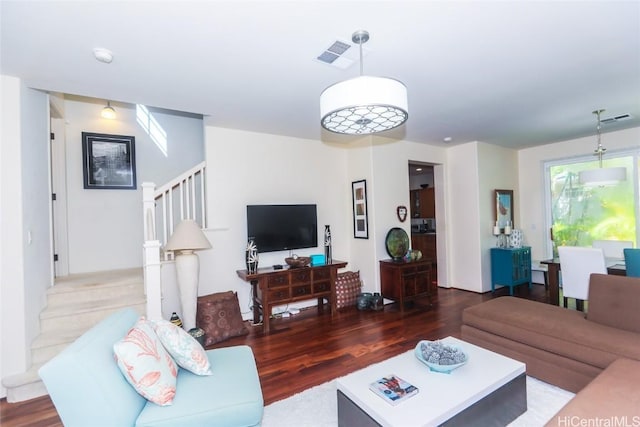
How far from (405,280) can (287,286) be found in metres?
1.72

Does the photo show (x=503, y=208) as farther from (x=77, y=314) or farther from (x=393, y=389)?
(x=77, y=314)

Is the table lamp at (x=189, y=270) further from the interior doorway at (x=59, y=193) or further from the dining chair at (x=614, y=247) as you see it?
the dining chair at (x=614, y=247)

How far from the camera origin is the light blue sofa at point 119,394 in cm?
133

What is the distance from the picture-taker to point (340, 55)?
87.4 inches

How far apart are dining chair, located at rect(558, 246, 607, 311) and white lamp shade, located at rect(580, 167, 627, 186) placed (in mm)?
1086

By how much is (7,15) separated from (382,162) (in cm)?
411

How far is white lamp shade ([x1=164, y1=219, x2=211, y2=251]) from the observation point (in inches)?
125

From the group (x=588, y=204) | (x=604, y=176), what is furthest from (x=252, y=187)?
(x=588, y=204)

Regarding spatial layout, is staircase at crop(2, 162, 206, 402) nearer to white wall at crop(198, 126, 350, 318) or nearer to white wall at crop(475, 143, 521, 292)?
white wall at crop(198, 126, 350, 318)

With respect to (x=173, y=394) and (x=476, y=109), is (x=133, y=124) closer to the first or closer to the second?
(x=173, y=394)

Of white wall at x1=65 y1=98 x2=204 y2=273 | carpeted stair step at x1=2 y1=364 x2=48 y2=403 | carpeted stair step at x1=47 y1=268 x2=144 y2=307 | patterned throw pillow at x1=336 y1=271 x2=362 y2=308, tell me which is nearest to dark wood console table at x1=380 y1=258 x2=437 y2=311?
patterned throw pillow at x1=336 y1=271 x2=362 y2=308

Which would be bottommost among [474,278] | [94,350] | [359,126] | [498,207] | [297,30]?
[474,278]

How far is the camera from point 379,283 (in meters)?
4.66

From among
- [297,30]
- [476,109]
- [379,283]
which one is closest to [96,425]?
[297,30]
